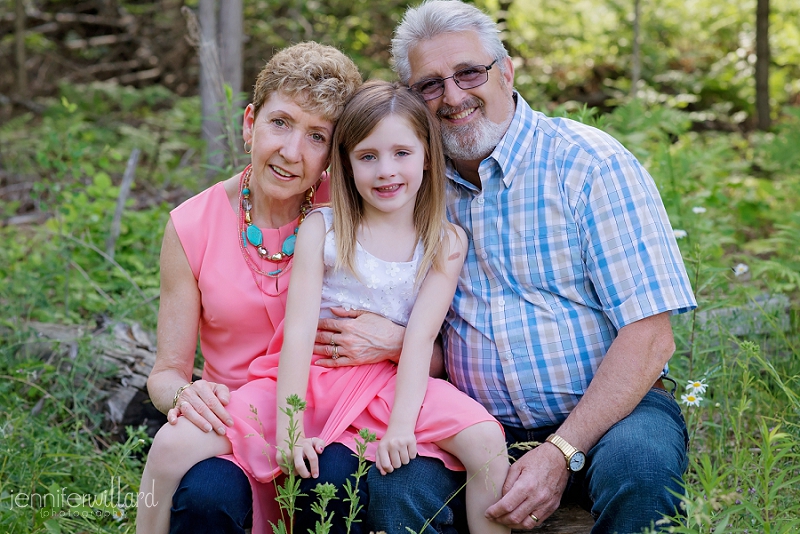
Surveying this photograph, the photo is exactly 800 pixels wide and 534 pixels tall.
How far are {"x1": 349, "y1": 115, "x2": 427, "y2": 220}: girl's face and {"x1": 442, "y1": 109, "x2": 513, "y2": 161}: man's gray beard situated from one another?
22cm

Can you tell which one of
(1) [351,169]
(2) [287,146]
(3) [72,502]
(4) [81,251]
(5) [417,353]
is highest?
(2) [287,146]

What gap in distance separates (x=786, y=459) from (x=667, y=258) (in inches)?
39.4

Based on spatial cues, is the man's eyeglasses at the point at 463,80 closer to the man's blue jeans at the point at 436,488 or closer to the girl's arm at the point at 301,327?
the girl's arm at the point at 301,327

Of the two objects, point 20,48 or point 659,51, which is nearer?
point 20,48

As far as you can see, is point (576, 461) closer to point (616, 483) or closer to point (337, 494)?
point (616, 483)

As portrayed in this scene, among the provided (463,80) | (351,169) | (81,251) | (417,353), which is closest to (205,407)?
(417,353)

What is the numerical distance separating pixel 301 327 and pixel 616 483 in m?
1.03

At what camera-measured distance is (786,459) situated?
284 cm

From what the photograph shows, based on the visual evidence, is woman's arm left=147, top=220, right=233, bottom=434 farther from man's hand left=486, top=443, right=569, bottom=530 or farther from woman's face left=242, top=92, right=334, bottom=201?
man's hand left=486, top=443, right=569, bottom=530

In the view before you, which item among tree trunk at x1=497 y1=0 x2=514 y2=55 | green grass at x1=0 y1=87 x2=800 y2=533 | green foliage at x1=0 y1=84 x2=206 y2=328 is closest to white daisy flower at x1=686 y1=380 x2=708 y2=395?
green grass at x1=0 y1=87 x2=800 y2=533

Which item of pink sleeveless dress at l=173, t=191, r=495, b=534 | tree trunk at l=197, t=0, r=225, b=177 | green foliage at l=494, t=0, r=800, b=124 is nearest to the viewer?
pink sleeveless dress at l=173, t=191, r=495, b=534

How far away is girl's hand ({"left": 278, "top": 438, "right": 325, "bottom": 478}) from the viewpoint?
7.30 feet

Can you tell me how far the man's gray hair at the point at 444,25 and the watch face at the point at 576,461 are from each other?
4.46 feet

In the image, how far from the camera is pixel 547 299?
103 inches
